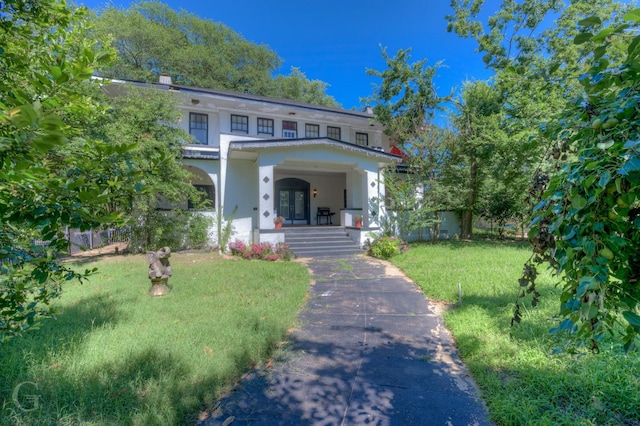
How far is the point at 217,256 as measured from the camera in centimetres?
1114

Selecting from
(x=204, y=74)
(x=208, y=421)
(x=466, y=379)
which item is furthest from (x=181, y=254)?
(x=204, y=74)

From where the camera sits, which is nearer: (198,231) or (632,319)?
(632,319)

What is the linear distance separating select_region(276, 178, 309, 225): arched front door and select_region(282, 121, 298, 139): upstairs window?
295cm

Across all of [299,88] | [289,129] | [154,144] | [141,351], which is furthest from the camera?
[299,88]

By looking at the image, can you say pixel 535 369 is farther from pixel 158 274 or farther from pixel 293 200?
pixel 293 200

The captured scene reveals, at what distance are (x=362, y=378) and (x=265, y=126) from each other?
13660 millimetres

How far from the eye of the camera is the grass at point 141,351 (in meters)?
2.53

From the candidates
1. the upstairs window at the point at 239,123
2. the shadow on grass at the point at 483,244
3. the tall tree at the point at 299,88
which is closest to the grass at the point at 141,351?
the shadow on grass at the point at 483,244

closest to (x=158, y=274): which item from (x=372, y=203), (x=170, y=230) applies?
(x=170, y=230)

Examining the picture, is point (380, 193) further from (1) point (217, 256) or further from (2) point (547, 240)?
(2) point (547, 240)

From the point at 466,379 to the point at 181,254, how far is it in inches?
421

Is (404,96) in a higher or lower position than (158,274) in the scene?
higher

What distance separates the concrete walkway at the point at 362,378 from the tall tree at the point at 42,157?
78.2 inches

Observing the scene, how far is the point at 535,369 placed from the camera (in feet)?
9.94
